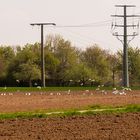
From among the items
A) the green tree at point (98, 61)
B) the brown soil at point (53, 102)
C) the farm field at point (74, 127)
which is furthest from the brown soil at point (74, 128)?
the green tree at point (98, 61)

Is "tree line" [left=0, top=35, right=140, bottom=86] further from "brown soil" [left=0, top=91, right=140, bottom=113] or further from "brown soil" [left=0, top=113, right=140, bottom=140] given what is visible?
"brown soil" [left=0, top=113, right=140, bottom=140]

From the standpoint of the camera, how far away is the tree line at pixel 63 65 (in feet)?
332

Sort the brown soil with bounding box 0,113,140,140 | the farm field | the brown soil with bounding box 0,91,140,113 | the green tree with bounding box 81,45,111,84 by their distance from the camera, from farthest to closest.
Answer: the green tree with bounding box 81,45,111,84 → the brown soil with bounding box 0,91,140,113 → the farm field → the brown soil with bounding box 0,113,140,140

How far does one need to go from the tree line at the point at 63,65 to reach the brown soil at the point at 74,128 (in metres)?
74.9

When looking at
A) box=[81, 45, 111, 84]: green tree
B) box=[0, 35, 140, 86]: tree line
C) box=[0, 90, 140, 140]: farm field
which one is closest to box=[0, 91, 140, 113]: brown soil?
box=[0, 90, 140, 140]: farm field

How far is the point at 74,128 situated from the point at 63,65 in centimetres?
8991

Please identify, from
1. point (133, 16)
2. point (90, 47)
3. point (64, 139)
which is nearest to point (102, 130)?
point (64, 139)

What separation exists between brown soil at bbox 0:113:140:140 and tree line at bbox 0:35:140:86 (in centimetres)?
7486

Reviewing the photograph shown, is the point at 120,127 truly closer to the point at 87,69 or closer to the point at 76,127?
the point at 76,127

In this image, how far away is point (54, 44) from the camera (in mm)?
112250

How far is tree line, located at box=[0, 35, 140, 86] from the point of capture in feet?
332

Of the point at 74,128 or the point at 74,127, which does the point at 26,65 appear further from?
the point at 74,128

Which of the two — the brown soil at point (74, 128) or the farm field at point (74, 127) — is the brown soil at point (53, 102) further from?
the brown soil at point (74, 128)

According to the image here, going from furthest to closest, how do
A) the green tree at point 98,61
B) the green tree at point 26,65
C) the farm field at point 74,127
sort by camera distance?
the green tree at point 98,61 < the green tree at point 26,65 < the farm field at point 74,127
